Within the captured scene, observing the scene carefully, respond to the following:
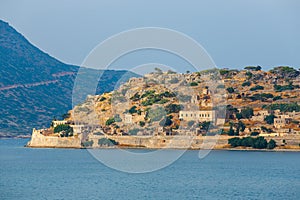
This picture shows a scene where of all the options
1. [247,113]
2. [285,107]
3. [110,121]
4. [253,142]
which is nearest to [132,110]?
[110,121]

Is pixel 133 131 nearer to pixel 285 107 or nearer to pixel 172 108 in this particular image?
pixel 172 108

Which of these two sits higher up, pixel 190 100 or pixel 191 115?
pixel 190 100

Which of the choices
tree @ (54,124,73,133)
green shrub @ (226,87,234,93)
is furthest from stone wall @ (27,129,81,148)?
green shrub @ (226,87,234,93)

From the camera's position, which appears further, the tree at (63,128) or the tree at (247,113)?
the tree at (63,128)

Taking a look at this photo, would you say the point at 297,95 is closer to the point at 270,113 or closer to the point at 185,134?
the point at 270,113

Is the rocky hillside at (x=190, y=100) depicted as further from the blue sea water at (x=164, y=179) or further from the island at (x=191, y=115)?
the blue sea water at (x=164, y=179)

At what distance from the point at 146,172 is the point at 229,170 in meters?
5.81

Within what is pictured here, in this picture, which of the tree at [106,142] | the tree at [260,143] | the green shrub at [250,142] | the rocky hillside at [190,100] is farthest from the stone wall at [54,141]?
the tree at [260,143]

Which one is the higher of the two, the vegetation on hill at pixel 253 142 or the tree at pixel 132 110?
the tree at pixel 132 110

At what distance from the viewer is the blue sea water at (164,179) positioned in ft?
156

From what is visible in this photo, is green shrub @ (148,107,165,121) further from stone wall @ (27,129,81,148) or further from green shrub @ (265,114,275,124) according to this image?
green shrub @ (265,114,275,124)

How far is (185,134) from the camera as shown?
9144 centimetres

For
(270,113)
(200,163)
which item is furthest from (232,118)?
(200,163)

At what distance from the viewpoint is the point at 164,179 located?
183 feet
